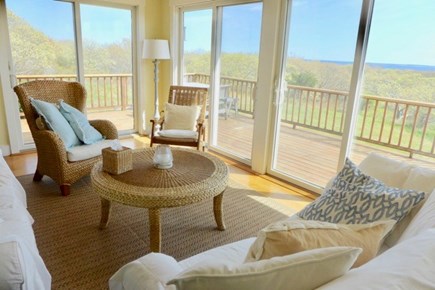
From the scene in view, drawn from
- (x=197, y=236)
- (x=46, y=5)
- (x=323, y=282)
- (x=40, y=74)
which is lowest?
(x=197, y=236)

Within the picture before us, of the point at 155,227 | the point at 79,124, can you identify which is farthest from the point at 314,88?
the point at 79,124

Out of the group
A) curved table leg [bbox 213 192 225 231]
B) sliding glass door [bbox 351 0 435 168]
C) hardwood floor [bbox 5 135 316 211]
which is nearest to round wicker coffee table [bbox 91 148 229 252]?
curved table leg [bbox 213 192 225 231]

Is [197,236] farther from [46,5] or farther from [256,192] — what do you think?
[46,5]

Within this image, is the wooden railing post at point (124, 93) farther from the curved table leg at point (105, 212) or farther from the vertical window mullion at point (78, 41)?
the curved table leg at point (105, 212)

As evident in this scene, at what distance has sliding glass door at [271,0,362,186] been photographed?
110 inches

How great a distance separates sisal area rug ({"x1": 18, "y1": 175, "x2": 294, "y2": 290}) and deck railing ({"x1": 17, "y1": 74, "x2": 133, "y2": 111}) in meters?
2.09

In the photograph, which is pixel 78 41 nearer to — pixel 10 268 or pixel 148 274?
pixel 10 268

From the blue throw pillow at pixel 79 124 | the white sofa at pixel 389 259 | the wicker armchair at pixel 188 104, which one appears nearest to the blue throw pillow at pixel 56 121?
the blue throw pillow at pixel 79 124

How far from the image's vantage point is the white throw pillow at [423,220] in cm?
109

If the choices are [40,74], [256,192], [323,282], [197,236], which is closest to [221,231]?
[197,236]

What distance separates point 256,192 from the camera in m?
3.14

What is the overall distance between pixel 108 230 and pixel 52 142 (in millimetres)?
987

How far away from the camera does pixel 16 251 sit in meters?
0.95

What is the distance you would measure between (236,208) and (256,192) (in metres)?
0.42
